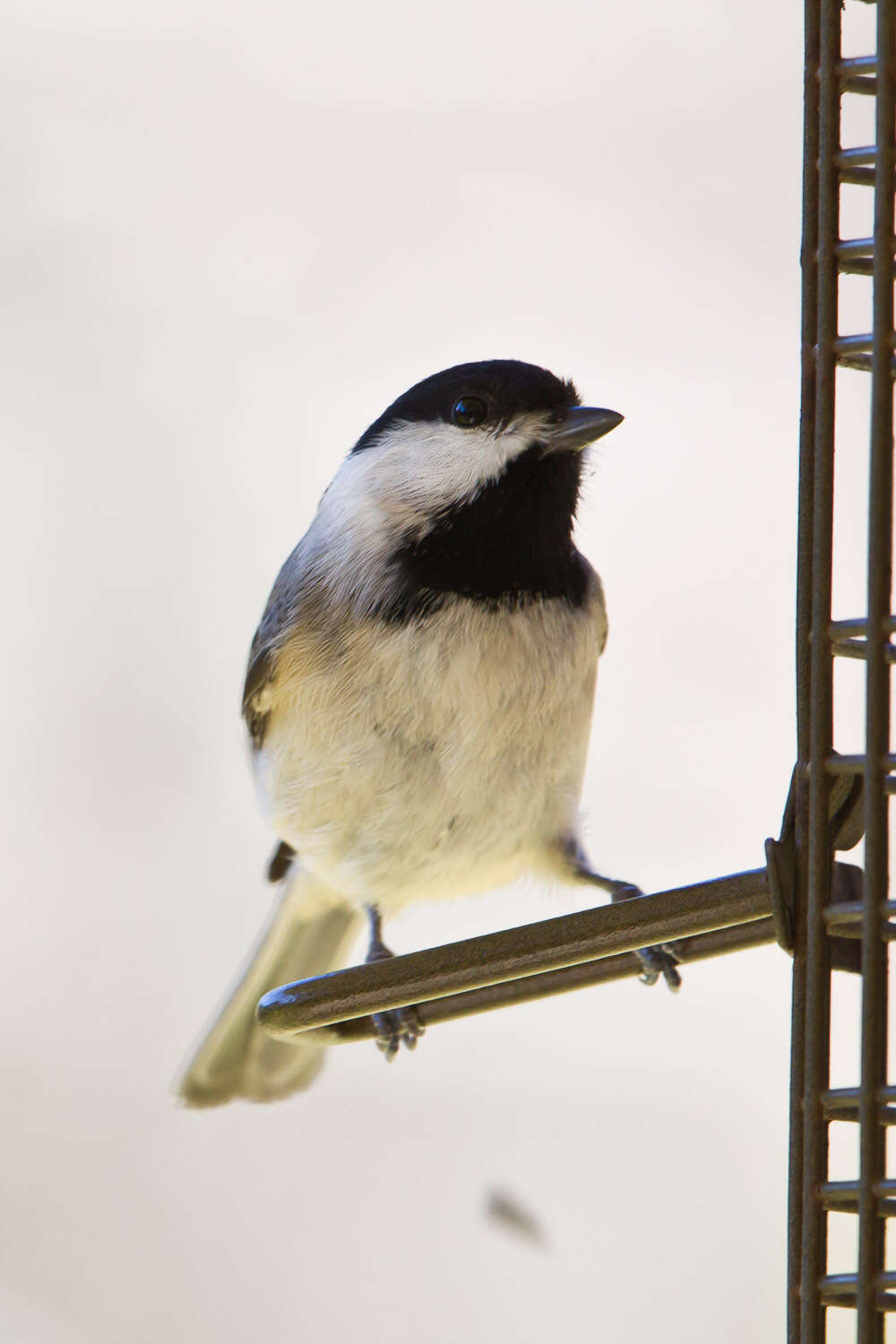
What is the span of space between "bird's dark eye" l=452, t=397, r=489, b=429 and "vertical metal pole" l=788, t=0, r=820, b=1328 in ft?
2.82

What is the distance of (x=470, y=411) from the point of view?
1.88 m

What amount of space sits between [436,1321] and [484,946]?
179 cm

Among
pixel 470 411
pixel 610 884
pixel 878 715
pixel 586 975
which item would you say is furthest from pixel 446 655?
pixel 878 715

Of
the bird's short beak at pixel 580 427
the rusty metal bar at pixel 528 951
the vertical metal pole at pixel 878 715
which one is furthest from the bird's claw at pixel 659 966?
the bird's short beak at pixel 580 427

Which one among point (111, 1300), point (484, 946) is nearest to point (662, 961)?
point (484, 946)

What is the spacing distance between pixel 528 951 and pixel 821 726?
10.6 inches

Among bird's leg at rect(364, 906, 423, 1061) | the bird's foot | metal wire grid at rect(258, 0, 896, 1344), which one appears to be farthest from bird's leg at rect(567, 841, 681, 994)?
metal wire grid at rect(258, 0, 896, 1344)

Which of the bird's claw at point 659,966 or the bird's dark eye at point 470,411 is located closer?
the bird's claw at point 659,966

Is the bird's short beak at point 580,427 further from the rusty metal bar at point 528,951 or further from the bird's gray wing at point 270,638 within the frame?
the rusty metal bar at point 528,951

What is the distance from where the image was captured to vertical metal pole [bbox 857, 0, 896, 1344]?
3.02 feet

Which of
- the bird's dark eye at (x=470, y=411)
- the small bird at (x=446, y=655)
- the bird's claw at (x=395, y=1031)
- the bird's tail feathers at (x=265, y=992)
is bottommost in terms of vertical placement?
the bird's claw at (x=395, y=1031)

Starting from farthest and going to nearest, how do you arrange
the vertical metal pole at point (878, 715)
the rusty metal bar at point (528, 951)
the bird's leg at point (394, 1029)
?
the bird's leg at point (394, 1029) < the rusty metal bar at point (528, 951) < the vertical metal pole at point (878, 715)

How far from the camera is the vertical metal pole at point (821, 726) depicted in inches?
37.7

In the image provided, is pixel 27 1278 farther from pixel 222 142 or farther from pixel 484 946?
pixel 222 142
